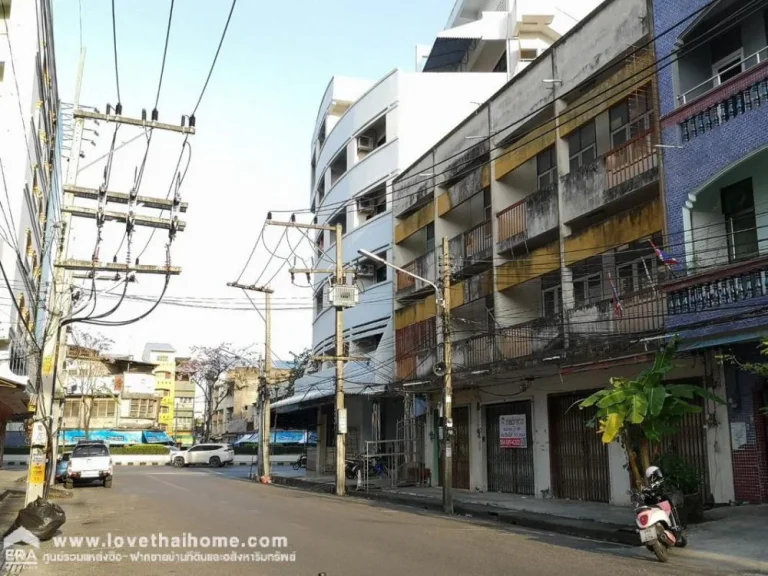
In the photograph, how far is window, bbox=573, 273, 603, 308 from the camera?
19.9 m

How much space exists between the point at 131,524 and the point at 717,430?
12.2 meters

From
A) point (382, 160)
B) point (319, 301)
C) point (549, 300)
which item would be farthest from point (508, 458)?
point (319, 301)

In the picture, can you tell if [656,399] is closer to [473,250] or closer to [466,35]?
[473,250]

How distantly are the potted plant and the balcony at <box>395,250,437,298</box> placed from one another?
13711mm

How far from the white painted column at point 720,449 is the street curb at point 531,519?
2372 millimetres

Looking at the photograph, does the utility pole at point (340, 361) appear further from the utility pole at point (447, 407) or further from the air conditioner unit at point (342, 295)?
the utility pole at point (447, 407)

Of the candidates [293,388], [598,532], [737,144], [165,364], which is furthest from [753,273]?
[165,364]

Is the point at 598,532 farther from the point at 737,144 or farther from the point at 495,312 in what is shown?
the point at 495,312

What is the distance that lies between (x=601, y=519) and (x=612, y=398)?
397 cm

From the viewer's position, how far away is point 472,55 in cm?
3912

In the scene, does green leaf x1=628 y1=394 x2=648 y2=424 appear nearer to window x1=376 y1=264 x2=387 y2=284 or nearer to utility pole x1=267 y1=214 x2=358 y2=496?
utility pole x1=267 y1=214 x2=358 y2=496

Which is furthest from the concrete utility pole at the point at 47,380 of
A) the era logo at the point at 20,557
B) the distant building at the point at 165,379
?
the distant building at the point at 165,379

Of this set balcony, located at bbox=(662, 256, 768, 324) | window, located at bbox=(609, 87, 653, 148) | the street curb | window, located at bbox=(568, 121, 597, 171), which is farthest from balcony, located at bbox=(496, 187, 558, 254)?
the street curb

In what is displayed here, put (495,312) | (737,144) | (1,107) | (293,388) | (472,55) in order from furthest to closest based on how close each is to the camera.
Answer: (293,388), (472,55), (495,312), (1,107), (737,144)
